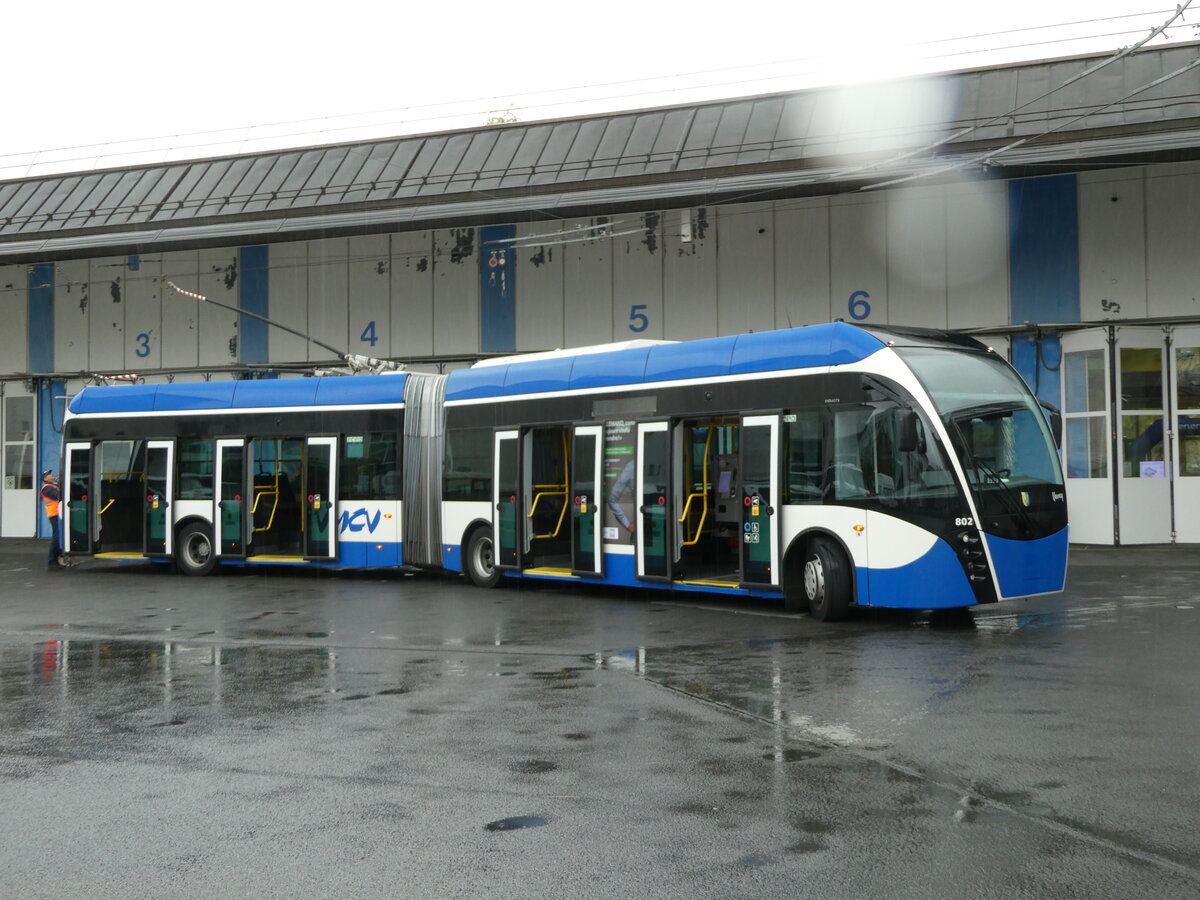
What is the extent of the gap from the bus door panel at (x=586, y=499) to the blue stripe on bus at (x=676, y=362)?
71cm

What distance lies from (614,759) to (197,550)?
16361 mm

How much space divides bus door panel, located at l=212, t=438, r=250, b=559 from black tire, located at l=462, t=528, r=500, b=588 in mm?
4672

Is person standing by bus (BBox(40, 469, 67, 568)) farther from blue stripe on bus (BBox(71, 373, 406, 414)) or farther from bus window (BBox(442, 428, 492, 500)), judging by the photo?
bus window (BBox(442, 428, 492, 500))

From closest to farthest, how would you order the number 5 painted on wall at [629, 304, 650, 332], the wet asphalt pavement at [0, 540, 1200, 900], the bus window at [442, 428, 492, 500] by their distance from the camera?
the wet asphalt pavement at [0, 540, 1200, 900], the bus window at [442, 428, 492, 500], the number 5 painted on wall at [629, 304, 650, 332]

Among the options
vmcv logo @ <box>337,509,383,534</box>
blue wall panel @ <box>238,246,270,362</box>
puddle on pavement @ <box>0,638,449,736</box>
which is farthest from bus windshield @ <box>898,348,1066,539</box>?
blue wall panel @ <box>238,246,270,362</box>

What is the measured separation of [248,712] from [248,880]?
391 centimetres

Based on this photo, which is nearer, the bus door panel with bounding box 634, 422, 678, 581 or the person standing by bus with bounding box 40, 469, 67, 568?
the bus door panel with bounding box 634, 422, 678, 581

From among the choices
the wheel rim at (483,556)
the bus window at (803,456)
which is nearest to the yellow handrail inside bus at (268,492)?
the wheel rim at (483,556)

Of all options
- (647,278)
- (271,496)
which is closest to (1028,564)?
(271,496)

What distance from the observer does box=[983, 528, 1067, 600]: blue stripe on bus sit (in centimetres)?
1237

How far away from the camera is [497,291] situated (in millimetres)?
Answer: 29000

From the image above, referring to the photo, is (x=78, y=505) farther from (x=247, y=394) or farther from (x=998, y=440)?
(x=998, y=440)

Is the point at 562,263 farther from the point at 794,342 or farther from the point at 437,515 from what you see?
the point at 794,342

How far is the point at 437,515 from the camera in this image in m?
19.4
